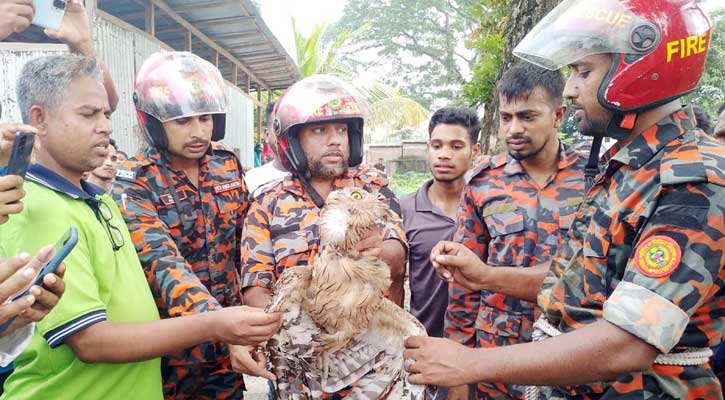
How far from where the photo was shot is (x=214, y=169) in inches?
121

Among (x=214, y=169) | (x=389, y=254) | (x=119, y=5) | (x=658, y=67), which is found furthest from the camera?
(x=119, y=5)

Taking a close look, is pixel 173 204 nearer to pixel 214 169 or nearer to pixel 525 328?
pixel 214 169

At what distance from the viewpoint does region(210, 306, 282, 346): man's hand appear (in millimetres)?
1916

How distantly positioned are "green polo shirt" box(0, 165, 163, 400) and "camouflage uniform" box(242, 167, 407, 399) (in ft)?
1.76

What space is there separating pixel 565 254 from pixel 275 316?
4.31ft

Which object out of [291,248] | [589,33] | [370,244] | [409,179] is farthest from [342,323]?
[409,179]

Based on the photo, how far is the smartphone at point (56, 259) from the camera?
1.60 metres

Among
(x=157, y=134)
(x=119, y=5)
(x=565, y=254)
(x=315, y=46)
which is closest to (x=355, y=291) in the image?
(x=565, y=254)

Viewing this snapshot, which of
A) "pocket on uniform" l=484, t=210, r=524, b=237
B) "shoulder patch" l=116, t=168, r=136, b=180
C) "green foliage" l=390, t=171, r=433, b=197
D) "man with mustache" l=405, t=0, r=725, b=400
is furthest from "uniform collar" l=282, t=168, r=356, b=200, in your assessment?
"green foliage" l=390, t=171, r=433, b=197

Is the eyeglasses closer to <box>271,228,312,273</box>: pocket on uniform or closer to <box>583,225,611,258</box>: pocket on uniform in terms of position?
<box>271,228,312,273</box>: pocket on uniform

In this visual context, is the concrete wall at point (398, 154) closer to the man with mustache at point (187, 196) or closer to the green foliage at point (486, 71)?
the green foliage at point (486, 71)

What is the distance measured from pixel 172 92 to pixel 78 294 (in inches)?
54.4

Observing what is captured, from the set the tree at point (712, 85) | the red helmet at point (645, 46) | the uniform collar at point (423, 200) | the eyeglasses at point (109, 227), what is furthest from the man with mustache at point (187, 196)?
the tree at point (712, 85)

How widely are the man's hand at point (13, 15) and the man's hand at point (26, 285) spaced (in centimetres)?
150
